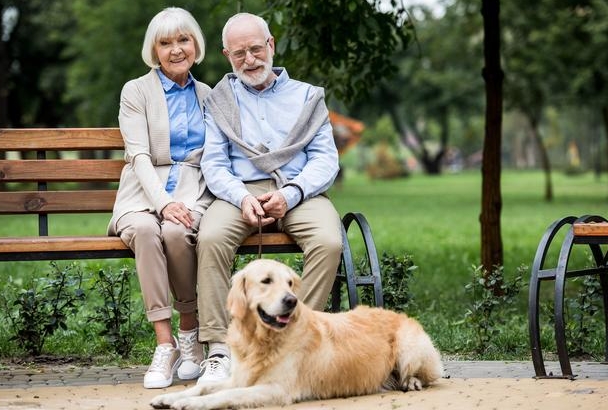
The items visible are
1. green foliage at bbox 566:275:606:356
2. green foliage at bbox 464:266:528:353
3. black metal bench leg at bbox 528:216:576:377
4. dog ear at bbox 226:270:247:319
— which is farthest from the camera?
green foliage at bbox 464:266:528:353

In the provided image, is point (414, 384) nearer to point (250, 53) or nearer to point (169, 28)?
point (250, 53)

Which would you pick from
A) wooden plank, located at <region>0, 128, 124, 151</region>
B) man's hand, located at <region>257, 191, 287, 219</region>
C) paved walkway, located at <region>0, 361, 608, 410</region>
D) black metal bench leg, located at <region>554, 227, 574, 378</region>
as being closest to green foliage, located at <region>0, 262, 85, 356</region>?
paved walkway, located at <region>0, 361, 608, 410</region>

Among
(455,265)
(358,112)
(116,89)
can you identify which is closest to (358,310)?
(455,265)

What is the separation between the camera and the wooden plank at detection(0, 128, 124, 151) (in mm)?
6508

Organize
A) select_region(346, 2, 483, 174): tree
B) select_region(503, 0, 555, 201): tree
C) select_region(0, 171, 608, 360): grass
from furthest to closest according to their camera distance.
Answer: select_region(346, 2, 483, 174): tree < select_region(503, 0, 555, 201): tree < select_region(0, 171, 608, 360): grass

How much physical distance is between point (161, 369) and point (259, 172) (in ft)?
4.07

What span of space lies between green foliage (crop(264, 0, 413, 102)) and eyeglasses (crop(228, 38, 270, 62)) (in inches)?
67.2

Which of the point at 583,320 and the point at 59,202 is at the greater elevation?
the point at 59,202

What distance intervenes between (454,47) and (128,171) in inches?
1130

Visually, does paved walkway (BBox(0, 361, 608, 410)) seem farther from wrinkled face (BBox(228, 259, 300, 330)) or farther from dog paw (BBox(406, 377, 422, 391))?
wrinkled face (BBox(228, 259, 300, 330))

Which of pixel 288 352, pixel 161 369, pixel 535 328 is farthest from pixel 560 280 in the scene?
pixel 161 369

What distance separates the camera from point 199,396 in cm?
492

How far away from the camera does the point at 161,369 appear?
555 centimetres

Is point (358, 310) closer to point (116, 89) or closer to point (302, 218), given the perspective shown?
point (302, 218)
